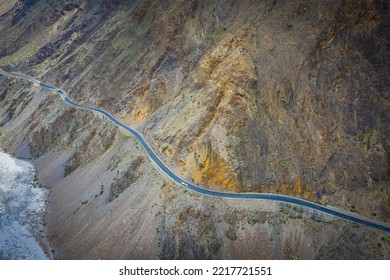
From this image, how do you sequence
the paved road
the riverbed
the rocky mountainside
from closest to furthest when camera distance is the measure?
the paved road, the rocky mountainside, the riverbed

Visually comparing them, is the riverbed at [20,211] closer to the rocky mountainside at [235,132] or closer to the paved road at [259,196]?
the rocky mountainside at [235,132]

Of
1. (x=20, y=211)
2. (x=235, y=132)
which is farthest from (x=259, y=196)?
(x=20, y=211)

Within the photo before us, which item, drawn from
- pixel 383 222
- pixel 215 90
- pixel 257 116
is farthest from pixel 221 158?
pixel 383 222

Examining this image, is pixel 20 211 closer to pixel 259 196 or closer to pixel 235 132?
pixel 235 132

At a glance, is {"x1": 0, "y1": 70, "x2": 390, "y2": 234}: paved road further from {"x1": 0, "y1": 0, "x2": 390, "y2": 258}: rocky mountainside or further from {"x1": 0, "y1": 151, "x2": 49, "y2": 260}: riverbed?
{"x1": 0, "y1": 151, "x2": 49, "y2": 260}: riverbed

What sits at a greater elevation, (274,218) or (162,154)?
(162,154)

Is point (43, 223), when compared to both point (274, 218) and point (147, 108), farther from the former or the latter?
point (274, 218)

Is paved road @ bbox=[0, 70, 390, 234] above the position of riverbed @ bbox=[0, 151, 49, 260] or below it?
below

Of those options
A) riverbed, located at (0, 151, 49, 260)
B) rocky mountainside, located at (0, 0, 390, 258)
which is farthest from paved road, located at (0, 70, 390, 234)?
riverbed, located at (0, 151, 49, 260)
